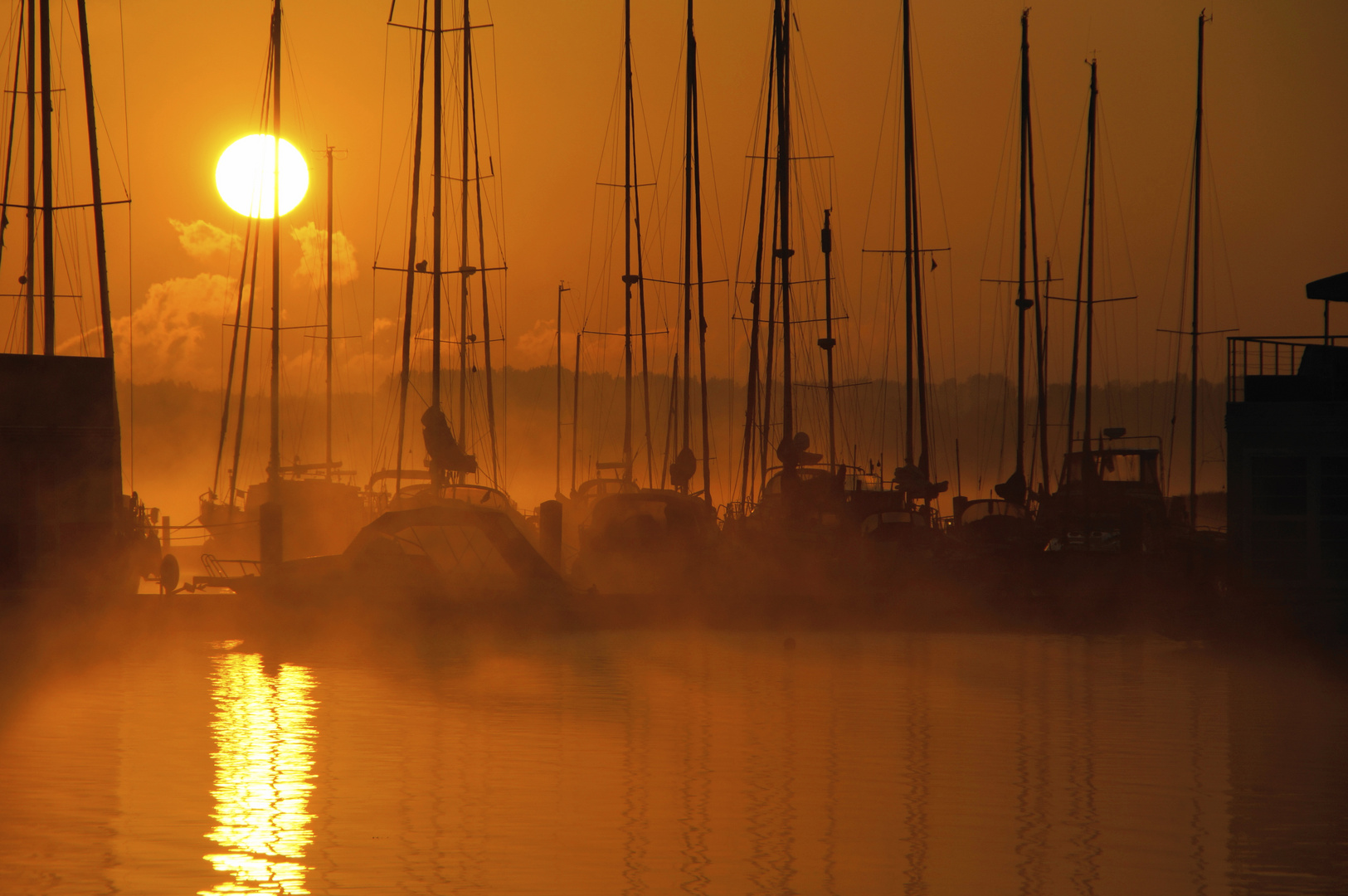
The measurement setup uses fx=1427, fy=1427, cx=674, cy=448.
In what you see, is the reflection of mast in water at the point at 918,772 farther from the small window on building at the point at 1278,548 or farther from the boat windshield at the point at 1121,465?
the boat windshield at the point at 1121,465

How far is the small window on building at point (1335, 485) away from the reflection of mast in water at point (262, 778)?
15234 millimetres

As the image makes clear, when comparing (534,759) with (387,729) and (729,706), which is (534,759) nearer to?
(387,729)

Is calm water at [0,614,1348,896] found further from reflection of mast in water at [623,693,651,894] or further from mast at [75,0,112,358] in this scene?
mast at [75,0,112,358]

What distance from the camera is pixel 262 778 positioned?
487 inches

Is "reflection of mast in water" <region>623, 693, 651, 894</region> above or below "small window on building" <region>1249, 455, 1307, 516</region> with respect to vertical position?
below

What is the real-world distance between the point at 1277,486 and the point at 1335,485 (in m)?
0.82

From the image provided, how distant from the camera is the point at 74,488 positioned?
891 inches

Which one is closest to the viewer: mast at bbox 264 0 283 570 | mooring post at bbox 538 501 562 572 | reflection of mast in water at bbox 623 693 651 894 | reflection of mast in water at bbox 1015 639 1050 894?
reflection of mast in water at bbox 623 693 651 894

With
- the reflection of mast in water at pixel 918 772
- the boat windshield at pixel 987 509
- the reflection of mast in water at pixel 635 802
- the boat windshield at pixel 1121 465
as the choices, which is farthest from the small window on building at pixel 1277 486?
the boat windshield at pixel 1121 465

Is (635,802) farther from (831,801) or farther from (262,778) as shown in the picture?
(262,778)

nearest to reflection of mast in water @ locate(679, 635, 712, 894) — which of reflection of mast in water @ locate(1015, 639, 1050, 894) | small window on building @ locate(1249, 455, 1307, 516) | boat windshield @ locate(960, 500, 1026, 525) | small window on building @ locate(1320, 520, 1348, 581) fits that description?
reflection of mast in water @ locate(1015, 639, 1050, 894)

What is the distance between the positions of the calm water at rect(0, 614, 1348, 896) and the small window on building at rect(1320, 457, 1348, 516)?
109 inches

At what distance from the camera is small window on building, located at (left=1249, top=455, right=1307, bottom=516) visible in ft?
72.4

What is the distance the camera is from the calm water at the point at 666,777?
31.9 ft
